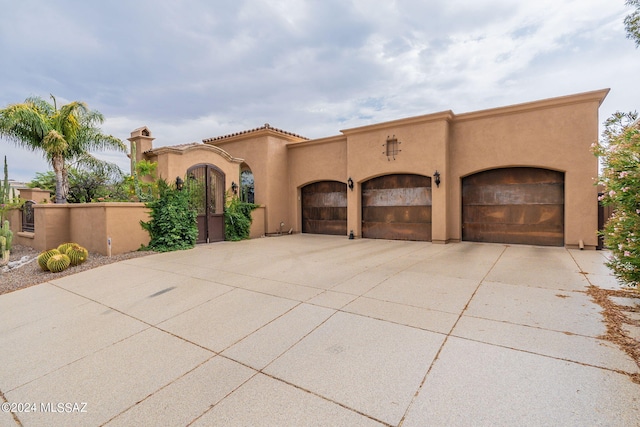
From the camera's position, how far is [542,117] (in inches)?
351

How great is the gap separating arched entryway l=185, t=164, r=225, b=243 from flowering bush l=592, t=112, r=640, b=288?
10.8 m

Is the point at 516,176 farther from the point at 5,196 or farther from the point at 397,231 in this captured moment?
the point at 5,196

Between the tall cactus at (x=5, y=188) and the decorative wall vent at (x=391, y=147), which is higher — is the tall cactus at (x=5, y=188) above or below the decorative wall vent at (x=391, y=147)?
below

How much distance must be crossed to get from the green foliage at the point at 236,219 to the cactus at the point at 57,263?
5.13 m

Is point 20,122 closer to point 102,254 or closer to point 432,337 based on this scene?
point 102,254

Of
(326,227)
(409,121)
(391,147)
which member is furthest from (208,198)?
(409,121)

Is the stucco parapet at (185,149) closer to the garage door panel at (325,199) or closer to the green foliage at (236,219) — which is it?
the green foliage at (236,219)

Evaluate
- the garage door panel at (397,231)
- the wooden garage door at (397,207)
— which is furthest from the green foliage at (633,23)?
the garage door panel at (397,231)

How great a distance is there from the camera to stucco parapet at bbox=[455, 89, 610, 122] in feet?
26.8

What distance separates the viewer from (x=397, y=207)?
1141cm

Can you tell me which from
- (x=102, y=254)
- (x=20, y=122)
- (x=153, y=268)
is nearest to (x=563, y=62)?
(x=153, y=268)

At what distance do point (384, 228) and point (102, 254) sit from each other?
9.63m

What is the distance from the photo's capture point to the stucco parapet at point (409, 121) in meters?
9.92

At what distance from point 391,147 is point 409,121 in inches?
45.4
